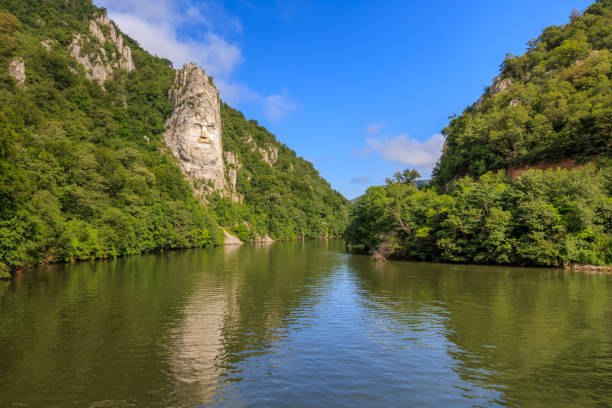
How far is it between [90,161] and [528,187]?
59.5 m

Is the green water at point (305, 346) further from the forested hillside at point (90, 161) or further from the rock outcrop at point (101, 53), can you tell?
the rock outcrop at point (101, 53)

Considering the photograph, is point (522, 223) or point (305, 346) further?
point (522, 223)

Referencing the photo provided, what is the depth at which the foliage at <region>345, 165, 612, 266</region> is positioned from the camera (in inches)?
1537

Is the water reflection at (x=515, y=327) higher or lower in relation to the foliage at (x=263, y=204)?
lower

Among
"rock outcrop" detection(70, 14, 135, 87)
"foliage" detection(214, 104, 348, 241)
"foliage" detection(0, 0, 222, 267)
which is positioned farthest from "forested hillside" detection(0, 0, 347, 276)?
"foliage" detection(214, 104, 348, 241)

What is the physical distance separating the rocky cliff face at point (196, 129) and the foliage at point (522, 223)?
302 ft

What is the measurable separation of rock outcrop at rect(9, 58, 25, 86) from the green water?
7340cm

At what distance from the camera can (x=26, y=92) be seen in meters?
77.5

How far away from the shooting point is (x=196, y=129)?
422 feet

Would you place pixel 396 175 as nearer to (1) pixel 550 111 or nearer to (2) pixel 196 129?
Result: (1) pixel 550 111

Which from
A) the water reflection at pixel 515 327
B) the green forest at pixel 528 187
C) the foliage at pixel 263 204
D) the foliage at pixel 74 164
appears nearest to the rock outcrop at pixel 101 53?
the foliage at pixel 74 164

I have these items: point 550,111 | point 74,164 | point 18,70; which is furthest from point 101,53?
point 550,111

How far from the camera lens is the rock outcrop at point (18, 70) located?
259 ft

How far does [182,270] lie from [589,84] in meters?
74.2
